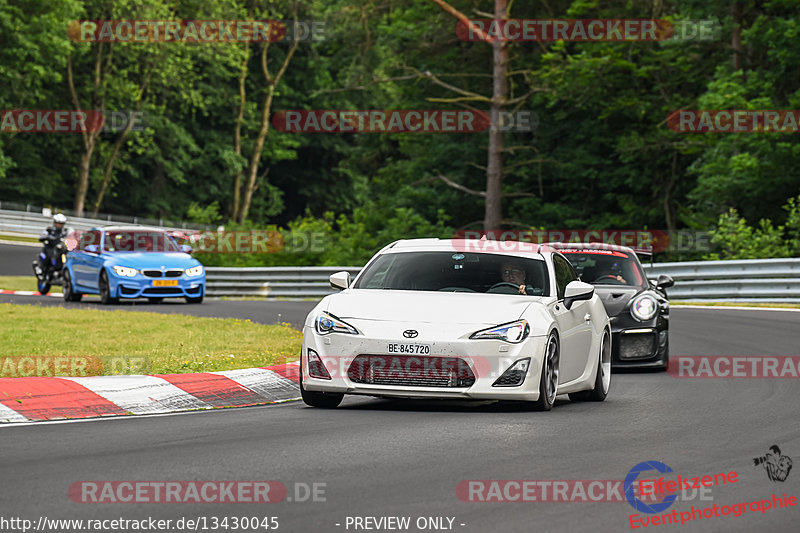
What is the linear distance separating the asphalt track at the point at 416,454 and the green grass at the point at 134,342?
7.27ft

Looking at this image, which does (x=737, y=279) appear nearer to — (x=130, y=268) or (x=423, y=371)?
(x=130, y=268)

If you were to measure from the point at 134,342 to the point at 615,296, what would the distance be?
5760mm

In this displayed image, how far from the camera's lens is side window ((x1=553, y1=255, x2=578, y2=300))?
11.6 m

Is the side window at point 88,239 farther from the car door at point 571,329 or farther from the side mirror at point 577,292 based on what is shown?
the side mirror at point 577,292

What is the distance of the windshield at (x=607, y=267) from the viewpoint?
51.5 ft

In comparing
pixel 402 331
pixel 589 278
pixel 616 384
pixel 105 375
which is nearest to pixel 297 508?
pixel 402 331

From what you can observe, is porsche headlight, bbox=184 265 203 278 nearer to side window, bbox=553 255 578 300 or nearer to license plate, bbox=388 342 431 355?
side window, bbox=553 255 578 300

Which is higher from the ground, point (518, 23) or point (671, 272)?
point (518, 23)

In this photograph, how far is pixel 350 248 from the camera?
4003 centimetres

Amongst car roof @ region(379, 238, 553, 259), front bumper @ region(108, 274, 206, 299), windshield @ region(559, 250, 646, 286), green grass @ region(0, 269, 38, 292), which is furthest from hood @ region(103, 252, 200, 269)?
car roof @ region(379, 238, 553, 259)

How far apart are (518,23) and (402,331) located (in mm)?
32036

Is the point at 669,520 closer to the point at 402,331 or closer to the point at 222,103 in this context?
the point at 402,331

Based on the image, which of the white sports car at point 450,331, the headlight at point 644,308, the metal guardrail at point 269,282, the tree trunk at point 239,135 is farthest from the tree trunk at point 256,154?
the white sports car at point 450,331

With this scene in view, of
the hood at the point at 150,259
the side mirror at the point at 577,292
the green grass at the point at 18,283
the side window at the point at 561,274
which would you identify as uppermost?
the side window at the point at 561,274
